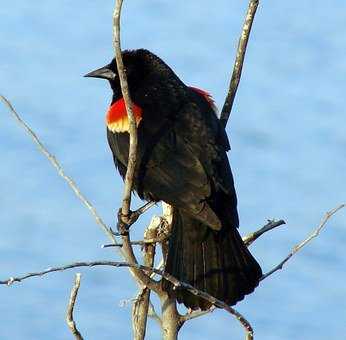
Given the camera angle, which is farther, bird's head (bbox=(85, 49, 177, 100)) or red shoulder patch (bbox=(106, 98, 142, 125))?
bird's head (bbox=(85, 49, 177, 100))

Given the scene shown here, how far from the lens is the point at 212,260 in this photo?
3770 mm

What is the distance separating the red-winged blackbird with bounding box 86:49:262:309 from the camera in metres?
3.69

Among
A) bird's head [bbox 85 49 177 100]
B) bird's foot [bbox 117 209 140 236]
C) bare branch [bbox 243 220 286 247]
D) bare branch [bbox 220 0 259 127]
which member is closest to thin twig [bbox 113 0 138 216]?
bird's foot [bbox 117 209 140 236]

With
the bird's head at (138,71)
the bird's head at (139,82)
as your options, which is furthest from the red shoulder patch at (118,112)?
the bird's head at (138,71)

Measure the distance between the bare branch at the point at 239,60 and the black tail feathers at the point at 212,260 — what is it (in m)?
0.61

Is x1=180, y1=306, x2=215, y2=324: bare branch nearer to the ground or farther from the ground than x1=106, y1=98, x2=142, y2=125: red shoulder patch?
nearer to the ground

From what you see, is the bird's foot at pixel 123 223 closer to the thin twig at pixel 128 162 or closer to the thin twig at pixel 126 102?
the thin twig at pixel 128 162

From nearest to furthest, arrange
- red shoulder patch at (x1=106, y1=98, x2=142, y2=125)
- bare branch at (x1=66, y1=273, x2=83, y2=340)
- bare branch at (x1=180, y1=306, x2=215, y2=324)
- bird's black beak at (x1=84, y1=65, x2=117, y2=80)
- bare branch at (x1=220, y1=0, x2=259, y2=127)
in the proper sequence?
bare branch at (x1=66, y1=273, x2=83, y2=340) < bare branch at (x1=180, y1=306, x2=215, y2=324) < bare branch at (x1=220, y1=0, x2=259, y2=127) < red shoulder patch at (x1=106, y1=98, x2=142, y2=125) < bird's black beak at (x1=84, y1=65, x2=117, y2=80)

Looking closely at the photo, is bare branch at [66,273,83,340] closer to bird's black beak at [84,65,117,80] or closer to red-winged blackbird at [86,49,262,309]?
red-winged blackbird at [86,49,262,309]

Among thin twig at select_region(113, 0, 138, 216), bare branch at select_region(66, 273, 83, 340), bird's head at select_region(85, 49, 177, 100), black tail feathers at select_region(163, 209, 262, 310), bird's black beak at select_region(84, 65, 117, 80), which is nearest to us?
bare branch at select_region(66, 273, 83, 340)

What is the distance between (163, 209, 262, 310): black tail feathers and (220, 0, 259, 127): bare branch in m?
0.61

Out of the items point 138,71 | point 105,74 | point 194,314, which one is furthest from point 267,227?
point 105,74

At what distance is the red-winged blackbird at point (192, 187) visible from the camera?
3.69 metres

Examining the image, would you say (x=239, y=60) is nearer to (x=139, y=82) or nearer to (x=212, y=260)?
(x=139, y=82)
